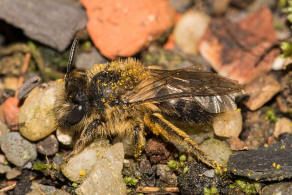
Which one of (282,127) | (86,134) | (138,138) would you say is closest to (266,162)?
(282,127)

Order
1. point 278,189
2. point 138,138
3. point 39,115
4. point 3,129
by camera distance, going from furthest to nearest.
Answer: point 3,129 < point 39,115 < point 138,138 < point 278,189

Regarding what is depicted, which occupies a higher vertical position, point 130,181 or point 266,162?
point 266,162

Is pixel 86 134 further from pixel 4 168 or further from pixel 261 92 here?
pixel 261 92

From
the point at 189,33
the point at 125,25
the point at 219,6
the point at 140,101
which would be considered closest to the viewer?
the point at 140,101

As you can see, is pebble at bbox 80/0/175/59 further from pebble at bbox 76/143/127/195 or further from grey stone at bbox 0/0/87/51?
pebble at bbox 76/143/127/195

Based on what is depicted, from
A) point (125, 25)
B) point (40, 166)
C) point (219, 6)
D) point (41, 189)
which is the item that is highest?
point (219, 6)

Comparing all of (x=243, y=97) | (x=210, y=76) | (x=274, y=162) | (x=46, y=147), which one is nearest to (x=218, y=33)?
(x=243, y=97)
